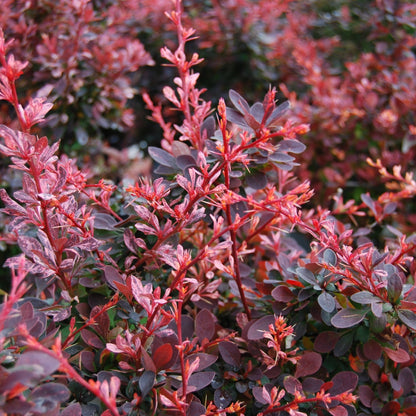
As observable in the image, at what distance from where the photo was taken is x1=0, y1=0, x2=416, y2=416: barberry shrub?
2.79ft

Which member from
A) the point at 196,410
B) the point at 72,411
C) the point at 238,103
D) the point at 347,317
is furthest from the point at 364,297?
the point at 72,411

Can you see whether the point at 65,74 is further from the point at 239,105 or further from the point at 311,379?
the point at 311,379

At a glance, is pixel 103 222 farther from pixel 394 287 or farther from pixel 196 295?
pixel 394 287

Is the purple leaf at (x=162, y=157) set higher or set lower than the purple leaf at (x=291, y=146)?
lower

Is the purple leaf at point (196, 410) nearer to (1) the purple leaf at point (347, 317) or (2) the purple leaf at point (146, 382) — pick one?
(2) the purple leaf at point (146, 382)

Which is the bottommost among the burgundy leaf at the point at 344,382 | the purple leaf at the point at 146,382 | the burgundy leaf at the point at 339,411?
the burgundy leaf at the point at 344,382

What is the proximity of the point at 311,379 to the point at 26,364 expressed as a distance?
0.68 metres

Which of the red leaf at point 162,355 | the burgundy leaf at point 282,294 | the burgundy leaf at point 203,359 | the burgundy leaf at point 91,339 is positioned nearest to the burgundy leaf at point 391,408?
the burgundy leaf at point 282,294

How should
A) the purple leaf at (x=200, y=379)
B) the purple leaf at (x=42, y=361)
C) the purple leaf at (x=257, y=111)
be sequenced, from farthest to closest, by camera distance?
the purple leaf at (x=257, y=111) < the purple leaf at (x=200, y=379) < the purple leaf at (x=42, y=361)

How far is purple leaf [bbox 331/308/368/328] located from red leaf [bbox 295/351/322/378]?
11 cm

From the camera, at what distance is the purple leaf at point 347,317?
3.15ft

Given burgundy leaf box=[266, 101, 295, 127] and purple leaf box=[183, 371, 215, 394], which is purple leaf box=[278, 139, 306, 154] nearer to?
burgundy leaf box=[266, 101, 295, 127]

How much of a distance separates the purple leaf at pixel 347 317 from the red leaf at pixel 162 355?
0.38 m

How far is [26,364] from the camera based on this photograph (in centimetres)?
64
